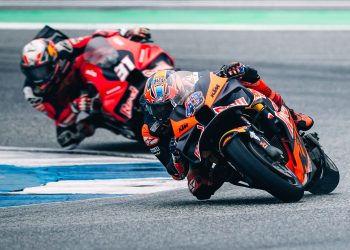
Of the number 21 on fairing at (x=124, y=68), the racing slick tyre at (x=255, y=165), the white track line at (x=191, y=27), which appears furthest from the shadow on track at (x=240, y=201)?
the white track line at (x=191, y=27)

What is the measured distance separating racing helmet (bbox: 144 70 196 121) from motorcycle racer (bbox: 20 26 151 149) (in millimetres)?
3527

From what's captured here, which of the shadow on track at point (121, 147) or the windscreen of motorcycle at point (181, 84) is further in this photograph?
the shadow on track at point (121, 147)

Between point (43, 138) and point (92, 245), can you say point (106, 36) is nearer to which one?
point (43, 138)

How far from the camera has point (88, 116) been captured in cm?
1216

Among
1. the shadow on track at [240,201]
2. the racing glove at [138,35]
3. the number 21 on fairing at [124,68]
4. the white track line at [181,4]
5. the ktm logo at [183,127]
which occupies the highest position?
the ktm logo at [183,127]

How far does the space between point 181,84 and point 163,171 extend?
7.65 feet

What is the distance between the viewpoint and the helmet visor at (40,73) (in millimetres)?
11969

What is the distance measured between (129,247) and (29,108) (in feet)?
24.5

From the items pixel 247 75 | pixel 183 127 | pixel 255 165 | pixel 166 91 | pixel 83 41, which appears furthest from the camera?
pixel 83 41

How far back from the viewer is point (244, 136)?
784cm

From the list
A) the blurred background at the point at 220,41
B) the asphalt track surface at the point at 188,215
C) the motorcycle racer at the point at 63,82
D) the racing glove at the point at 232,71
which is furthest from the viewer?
the blurred background at the point at 220,41

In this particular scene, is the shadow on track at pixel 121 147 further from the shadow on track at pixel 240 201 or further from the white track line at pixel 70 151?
the shadow on track at pixel 240 201

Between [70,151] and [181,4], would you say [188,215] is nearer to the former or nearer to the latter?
[70,151]

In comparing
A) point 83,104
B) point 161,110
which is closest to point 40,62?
point 83,104
